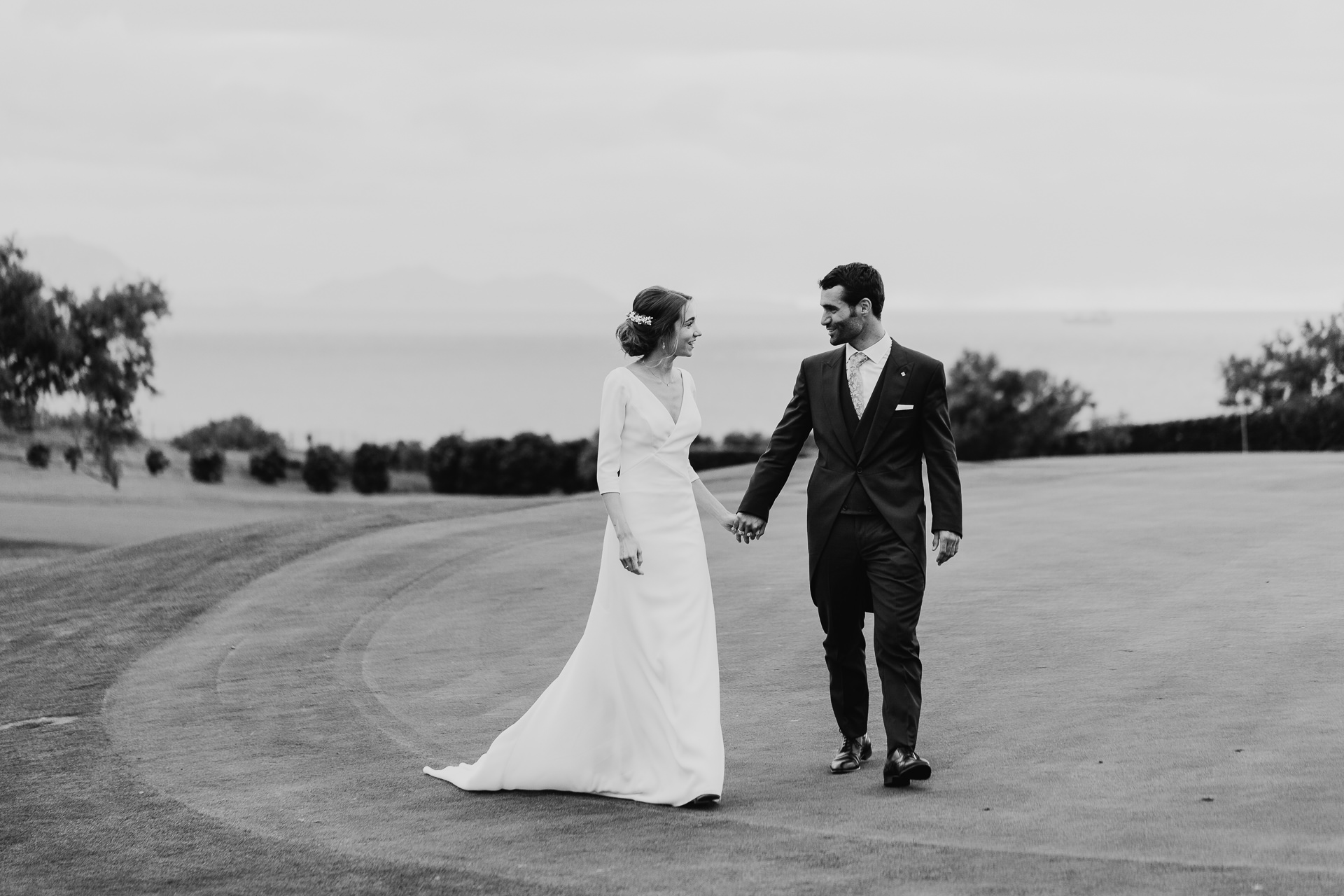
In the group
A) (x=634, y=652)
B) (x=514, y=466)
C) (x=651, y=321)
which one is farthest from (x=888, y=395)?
(x=514, y=466)

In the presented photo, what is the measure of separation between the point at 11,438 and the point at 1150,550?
42.4 metres

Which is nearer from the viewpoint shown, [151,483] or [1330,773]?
[1330,773]

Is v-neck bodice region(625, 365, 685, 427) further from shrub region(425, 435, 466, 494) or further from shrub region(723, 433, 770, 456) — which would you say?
shrub region(425, 435, 466, 494)

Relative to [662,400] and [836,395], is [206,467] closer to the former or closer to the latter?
[662,400]

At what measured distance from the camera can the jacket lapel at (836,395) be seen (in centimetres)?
677

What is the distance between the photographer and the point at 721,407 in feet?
533

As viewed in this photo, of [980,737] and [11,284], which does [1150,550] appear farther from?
[11,284]

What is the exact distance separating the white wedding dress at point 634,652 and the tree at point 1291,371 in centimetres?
5645

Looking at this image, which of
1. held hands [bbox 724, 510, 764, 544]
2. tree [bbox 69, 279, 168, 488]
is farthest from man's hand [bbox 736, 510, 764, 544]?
tree [bbox 69, 279, 168, 488]

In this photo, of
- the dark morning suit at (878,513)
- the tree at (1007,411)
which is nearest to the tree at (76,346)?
the tree at (1007,411)

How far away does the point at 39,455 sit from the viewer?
45.5 metres

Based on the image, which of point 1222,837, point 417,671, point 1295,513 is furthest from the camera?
point 1295,513

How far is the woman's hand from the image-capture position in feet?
21.4

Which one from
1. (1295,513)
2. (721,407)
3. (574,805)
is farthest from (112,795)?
(721,407)
